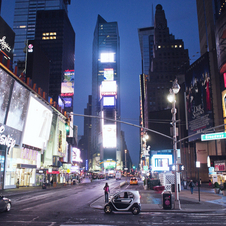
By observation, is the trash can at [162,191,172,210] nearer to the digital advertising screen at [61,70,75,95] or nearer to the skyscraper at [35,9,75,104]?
the digital advertising screen at [61,70,75,95]

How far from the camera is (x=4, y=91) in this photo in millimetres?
38531

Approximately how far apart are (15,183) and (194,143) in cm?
4501

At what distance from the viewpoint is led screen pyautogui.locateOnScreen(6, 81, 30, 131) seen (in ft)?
Result: 137

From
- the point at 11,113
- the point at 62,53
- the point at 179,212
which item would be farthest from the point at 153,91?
the point at 179,212

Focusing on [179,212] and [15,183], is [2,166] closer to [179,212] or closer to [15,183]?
[15,183]

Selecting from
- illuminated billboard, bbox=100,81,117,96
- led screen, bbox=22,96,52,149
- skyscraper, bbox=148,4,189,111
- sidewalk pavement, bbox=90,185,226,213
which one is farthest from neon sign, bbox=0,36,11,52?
illuminated billboard, bbox=100,81,117,96

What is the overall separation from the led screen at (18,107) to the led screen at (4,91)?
1560 millimetres

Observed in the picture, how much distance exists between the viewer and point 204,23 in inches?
2628

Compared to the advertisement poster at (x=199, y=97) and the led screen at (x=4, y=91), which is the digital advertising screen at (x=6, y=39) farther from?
the advertisement poster at (x=199, y=97)

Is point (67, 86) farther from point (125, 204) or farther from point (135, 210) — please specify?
point (135, 210)

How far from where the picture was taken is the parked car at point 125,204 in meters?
16.7

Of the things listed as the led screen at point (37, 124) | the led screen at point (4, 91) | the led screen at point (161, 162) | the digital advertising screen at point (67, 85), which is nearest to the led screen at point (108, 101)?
the digital advertising screen at point (67, 85)

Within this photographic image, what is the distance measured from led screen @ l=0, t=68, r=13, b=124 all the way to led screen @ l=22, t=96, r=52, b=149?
9.08 metres

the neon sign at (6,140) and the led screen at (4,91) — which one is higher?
the led screen at (4,91)
